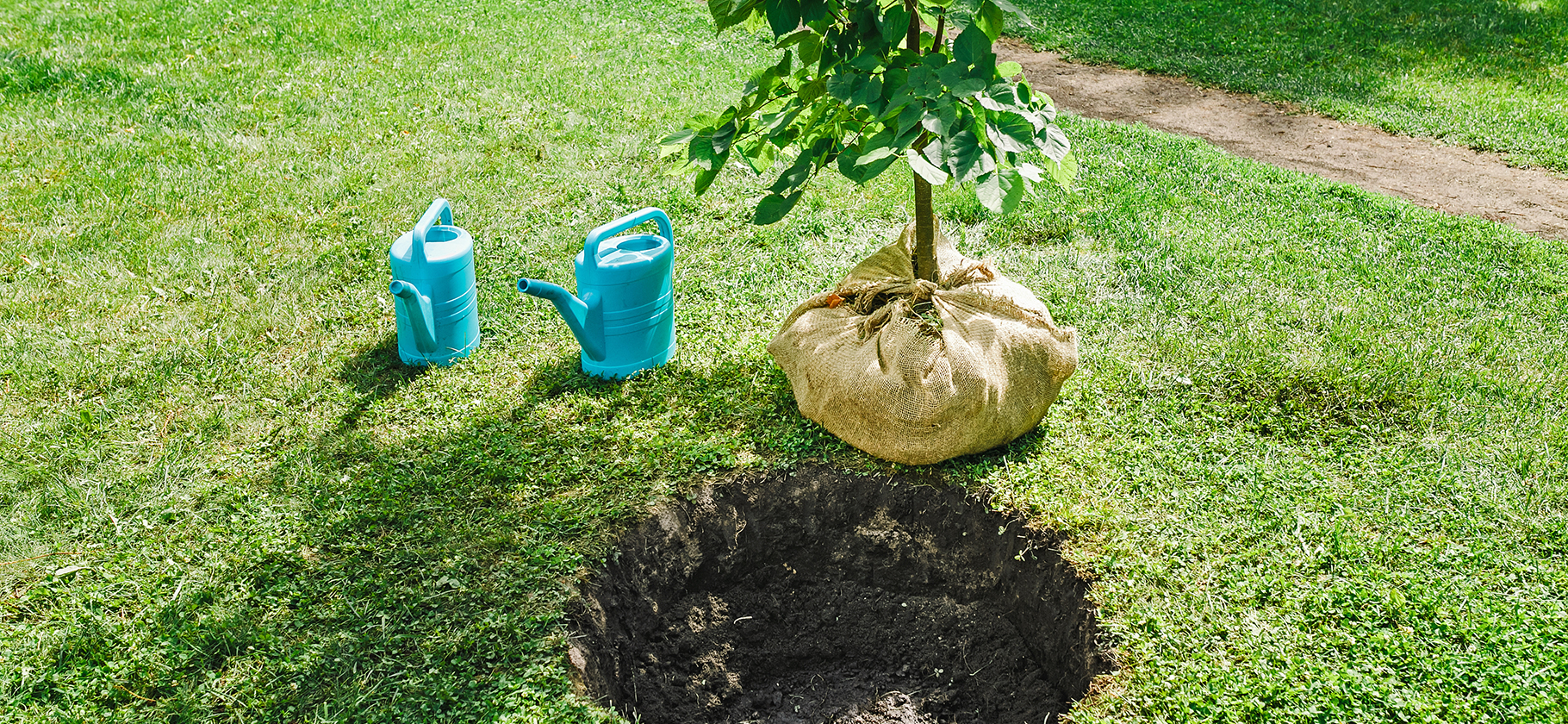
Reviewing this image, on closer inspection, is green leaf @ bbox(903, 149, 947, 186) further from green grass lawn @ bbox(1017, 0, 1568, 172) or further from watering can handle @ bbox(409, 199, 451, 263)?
green grass lawn @ bbox(1017, 0, 1568, 172)

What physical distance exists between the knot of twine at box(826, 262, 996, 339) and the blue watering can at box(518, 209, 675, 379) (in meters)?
0.69

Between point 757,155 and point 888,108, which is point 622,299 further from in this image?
point 888,108

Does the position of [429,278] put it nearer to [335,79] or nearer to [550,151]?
[550,151]

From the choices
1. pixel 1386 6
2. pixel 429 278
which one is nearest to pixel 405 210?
pixel 429 278

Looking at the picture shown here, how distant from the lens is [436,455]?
11.9ft

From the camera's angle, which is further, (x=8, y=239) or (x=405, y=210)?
(x=405, y=210)

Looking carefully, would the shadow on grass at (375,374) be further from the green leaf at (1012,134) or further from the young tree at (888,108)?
the green leaf at (1012,134)

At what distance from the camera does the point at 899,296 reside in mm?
3723

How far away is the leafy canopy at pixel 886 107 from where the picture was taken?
2686mm

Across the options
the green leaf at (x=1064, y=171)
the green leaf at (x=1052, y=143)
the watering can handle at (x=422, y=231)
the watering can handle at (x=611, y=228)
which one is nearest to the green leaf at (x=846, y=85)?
the green leaf at (x=1052, y=143)

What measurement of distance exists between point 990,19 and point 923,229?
0.87 meters

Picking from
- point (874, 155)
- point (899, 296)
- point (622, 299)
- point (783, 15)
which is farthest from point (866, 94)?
point (622, 299)

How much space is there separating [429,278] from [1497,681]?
12.3 feet

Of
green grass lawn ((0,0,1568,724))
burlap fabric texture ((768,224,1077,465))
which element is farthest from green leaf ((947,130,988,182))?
green grass lawn ((0,0,1568,724))
